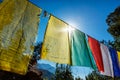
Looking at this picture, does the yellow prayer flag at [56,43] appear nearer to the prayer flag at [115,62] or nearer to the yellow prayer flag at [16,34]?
the yellow prayer flag at [16,34]

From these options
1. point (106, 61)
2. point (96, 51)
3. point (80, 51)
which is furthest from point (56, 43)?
point (106, 61)

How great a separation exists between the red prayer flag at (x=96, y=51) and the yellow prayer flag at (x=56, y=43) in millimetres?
1358

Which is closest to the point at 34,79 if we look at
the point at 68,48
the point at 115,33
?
the point at 68,48

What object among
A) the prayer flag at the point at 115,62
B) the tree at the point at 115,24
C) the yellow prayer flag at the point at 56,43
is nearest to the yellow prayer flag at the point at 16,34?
the yellow prayer flag at the point at 56,43

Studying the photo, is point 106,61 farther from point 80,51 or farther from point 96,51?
point 80,51

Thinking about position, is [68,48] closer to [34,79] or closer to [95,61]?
[95,61]

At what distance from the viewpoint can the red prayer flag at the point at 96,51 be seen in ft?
21.8

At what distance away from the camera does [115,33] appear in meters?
19.9

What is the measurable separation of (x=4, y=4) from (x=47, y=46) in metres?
1.38

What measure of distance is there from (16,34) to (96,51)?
11.2 feet

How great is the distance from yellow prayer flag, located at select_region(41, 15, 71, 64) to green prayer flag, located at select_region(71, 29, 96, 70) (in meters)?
0.28

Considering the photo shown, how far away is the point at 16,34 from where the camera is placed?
4.27m

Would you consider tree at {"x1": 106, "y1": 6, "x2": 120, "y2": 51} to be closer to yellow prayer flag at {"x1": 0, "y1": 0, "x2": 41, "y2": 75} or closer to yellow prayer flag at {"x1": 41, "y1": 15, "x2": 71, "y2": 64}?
yellow prayer flag at {"x1": 41, "y1": 15, "x2": 71, "y2": 64}

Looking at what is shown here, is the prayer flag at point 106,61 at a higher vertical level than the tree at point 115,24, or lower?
lower
